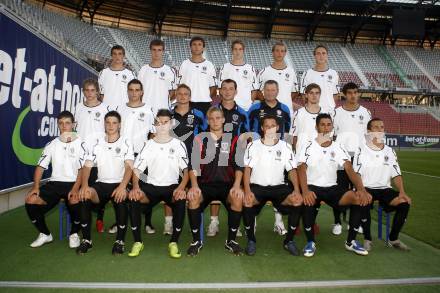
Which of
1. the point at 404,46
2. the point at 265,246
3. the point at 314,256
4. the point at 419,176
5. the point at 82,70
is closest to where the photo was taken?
the point at 314,256

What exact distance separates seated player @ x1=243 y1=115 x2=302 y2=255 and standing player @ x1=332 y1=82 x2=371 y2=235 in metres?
1.25

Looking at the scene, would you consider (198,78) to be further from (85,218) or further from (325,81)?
(85,218)

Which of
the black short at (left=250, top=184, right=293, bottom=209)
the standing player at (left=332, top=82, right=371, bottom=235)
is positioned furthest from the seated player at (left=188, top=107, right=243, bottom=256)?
the standing player at (left=332, top=82, right=371, bottom=235)

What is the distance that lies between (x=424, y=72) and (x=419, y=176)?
1060 inches

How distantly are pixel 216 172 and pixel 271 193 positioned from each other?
2.41 ft

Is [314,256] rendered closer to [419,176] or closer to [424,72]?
[419,176]

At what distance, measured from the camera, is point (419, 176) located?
11891 millimetres

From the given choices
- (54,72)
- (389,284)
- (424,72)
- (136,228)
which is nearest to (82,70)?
(54,72)

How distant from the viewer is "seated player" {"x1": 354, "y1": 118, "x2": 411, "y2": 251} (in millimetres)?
4516

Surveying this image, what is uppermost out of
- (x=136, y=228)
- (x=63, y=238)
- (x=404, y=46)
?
(x=404, y=46)

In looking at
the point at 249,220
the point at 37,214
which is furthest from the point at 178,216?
the point at 37,214

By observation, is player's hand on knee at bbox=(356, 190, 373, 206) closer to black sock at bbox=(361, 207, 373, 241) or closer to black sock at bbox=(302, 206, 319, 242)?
black sock at bbox=(361, 207, 373, 241)

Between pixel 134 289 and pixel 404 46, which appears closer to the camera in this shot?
pixel 134 289

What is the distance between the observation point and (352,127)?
212 inches
